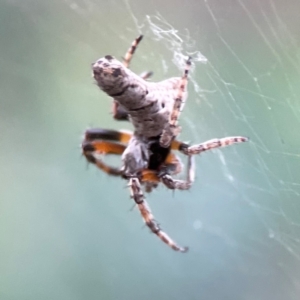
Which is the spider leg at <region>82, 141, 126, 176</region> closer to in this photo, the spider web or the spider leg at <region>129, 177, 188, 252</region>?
the spider leg at <region>129, 177, 188, 252</region>

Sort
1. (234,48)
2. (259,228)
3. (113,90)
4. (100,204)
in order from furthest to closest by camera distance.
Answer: (100,204)
(259,228)
(234,48)
(113,90)

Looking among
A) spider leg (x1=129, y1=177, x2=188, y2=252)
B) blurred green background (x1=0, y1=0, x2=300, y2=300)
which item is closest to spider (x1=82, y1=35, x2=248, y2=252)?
spider leg (x1=129, y1=177, x2=188, y2=252)

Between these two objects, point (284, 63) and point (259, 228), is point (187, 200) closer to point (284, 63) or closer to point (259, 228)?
point (259, 228)

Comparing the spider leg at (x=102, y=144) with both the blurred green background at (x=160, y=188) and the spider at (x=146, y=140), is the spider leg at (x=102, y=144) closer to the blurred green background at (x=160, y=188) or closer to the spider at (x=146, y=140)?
the spider at (x=146, y=140)

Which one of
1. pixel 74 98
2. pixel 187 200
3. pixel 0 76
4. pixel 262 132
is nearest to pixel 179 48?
pixel 262 132

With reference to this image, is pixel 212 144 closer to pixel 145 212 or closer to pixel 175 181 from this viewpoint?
pixel 175 181

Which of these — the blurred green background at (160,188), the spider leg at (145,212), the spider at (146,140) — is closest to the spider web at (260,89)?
the blurred green background at (160,188)
